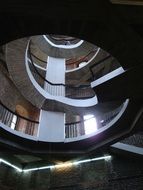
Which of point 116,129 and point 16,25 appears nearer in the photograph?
point 16,25

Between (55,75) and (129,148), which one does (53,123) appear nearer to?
(129,148)

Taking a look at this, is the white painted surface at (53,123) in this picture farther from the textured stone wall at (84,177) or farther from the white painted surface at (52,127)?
the textured stone wall at (84,177)

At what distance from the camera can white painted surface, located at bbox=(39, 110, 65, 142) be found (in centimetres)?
1129

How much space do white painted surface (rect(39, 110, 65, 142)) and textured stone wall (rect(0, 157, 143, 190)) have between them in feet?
7.32

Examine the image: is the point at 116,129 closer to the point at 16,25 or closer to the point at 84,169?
the point at 84,169

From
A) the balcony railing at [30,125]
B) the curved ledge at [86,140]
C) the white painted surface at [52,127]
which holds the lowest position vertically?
the curved ledge at [86,140]

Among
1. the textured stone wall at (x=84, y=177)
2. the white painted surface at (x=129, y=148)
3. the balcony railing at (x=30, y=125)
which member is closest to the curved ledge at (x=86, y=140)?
the white painted surface at (x=129, y=148)

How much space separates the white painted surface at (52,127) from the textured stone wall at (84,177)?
223 cm

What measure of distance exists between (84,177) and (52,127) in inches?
124

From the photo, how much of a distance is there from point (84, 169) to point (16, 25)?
887 centimetres

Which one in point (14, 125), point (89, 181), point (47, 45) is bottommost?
point (89, 181)

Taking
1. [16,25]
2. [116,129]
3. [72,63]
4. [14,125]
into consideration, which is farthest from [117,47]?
[72,63]

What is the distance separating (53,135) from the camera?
11.5 meters

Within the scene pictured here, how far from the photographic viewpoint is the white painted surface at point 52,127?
11.3 meters
